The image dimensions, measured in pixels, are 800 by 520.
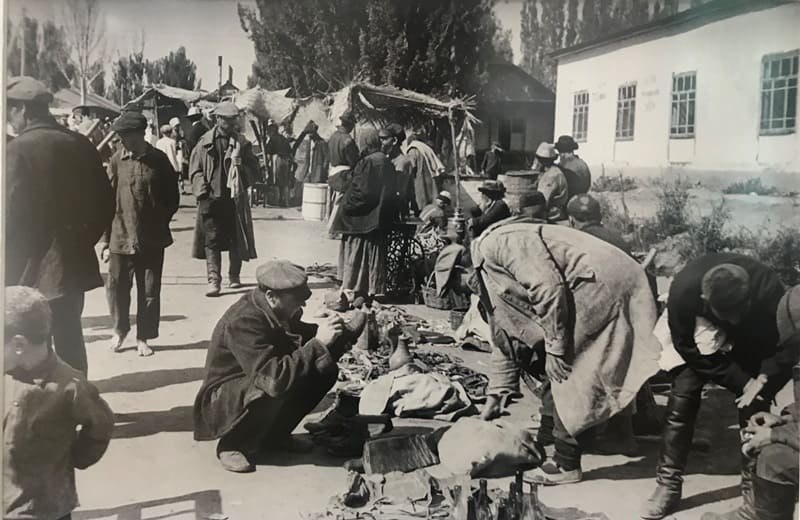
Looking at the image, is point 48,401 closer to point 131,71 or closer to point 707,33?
point 131,71

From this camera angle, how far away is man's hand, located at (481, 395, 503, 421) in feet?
12.9

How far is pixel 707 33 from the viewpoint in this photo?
3965mm

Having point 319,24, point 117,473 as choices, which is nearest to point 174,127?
point 319,24

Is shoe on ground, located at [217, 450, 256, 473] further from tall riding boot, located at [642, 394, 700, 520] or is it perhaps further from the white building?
the white building

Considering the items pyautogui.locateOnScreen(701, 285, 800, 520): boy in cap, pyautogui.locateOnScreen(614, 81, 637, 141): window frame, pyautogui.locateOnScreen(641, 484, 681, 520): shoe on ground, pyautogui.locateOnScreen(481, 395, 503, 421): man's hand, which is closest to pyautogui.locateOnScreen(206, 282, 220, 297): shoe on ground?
pyautogui.locateOnScreen(481, 395, 503, 421): man's hand

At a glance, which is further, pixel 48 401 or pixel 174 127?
pixel 174 127


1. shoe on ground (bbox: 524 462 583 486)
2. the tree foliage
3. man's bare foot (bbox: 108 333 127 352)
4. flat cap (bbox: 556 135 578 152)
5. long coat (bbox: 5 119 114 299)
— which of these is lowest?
shoe on ground (bbox: 524 462 583 486)

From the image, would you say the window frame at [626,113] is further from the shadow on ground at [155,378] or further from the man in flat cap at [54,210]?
the man in flat cap at [54,210]

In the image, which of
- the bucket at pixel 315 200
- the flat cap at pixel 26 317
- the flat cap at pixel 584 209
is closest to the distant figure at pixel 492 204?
the flat cap at pixel 584 209

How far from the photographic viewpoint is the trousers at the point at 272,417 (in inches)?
145

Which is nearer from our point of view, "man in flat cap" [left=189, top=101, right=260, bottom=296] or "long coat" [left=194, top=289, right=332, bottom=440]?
"long coat" [left=194, top=289, right=332, bottom=440]

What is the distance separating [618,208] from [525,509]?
1628 mm

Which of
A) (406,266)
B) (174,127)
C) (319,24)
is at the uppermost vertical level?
(319,24)

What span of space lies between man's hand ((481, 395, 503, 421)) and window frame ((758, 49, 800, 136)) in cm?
200
